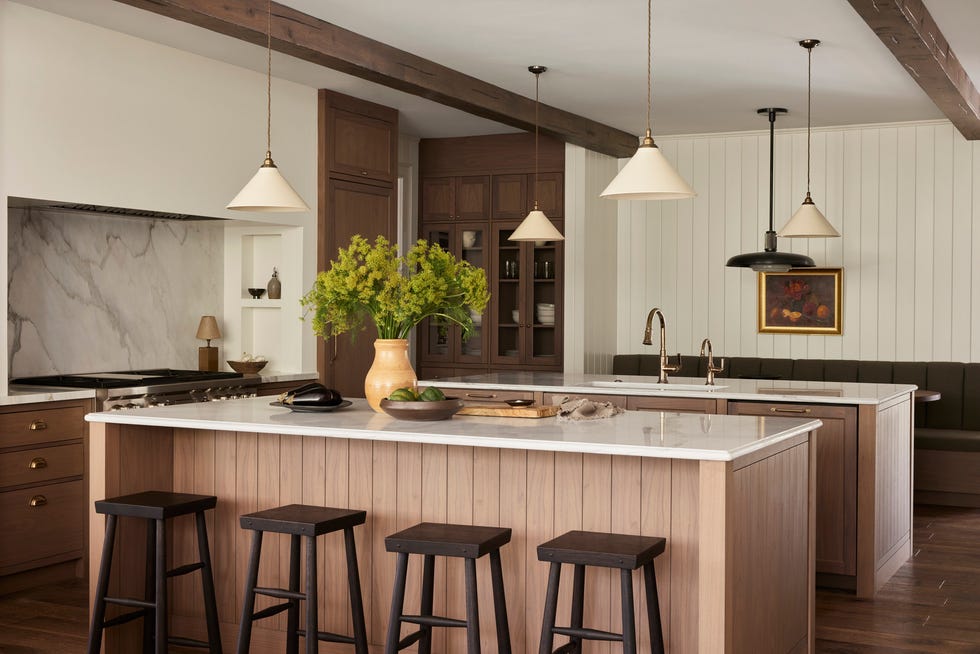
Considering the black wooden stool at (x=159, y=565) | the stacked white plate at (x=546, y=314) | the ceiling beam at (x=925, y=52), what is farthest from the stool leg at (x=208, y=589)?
the stacked white plate at (x=546, y=314)

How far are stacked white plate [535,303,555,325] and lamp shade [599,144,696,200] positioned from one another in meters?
4.69

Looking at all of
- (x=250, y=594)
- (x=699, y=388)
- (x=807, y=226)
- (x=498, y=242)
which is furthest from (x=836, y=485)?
(x=498, y=242)

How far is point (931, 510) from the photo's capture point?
264 inches

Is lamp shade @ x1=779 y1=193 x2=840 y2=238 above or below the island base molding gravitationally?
above

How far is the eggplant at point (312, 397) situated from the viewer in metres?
3.67

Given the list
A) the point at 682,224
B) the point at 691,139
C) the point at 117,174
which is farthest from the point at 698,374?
the point at 117,174

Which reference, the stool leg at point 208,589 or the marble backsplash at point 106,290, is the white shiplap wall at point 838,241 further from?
the stool leg at point 208,589

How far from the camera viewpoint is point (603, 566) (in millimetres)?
2822

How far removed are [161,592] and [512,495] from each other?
1.14m

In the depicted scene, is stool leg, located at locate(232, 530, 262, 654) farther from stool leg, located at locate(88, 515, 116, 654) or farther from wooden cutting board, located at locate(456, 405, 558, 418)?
wooden cutting board, located at locate(456, 405, 558, 418)

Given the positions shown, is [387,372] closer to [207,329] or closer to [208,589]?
[208,589]

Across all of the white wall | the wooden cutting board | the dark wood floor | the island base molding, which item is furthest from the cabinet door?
the white wall

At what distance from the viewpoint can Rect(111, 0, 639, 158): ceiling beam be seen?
14.6ft

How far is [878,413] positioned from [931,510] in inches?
98.4
